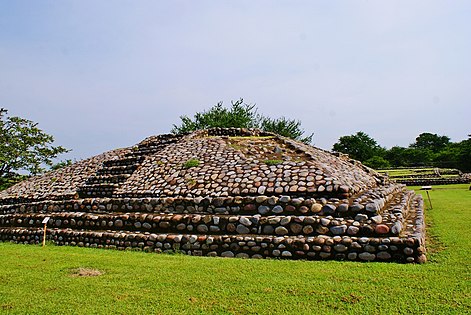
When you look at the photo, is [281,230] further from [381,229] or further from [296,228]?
[381,229]

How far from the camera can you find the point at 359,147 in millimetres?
66938

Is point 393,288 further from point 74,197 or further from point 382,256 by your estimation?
point 74,197

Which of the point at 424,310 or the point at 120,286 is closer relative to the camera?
the point at 424,310

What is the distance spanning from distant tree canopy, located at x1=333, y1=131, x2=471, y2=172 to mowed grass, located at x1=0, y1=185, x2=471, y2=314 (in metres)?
46.2

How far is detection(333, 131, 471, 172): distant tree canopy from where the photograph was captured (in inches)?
2074

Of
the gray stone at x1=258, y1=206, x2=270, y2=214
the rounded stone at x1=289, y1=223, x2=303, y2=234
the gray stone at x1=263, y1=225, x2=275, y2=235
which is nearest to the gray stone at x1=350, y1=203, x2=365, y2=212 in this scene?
the rounded stone at x1=289, y1=223, x2=303, y2=234

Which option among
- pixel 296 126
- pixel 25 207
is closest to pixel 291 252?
pixel 25 207

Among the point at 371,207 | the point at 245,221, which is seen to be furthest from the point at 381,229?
the point at 245,221

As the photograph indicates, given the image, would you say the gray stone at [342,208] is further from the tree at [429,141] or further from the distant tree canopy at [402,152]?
the tree at [429,141]

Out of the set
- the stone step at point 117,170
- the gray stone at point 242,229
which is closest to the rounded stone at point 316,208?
the gray stone at point 242,229

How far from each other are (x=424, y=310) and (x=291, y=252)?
2.69m

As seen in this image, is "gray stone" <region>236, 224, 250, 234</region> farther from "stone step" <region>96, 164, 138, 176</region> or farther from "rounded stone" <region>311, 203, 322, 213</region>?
"stone step" <region>96, 164, 138, 176</region>

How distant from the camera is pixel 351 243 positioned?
602 centimetres

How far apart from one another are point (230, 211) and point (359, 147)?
63.2 m
